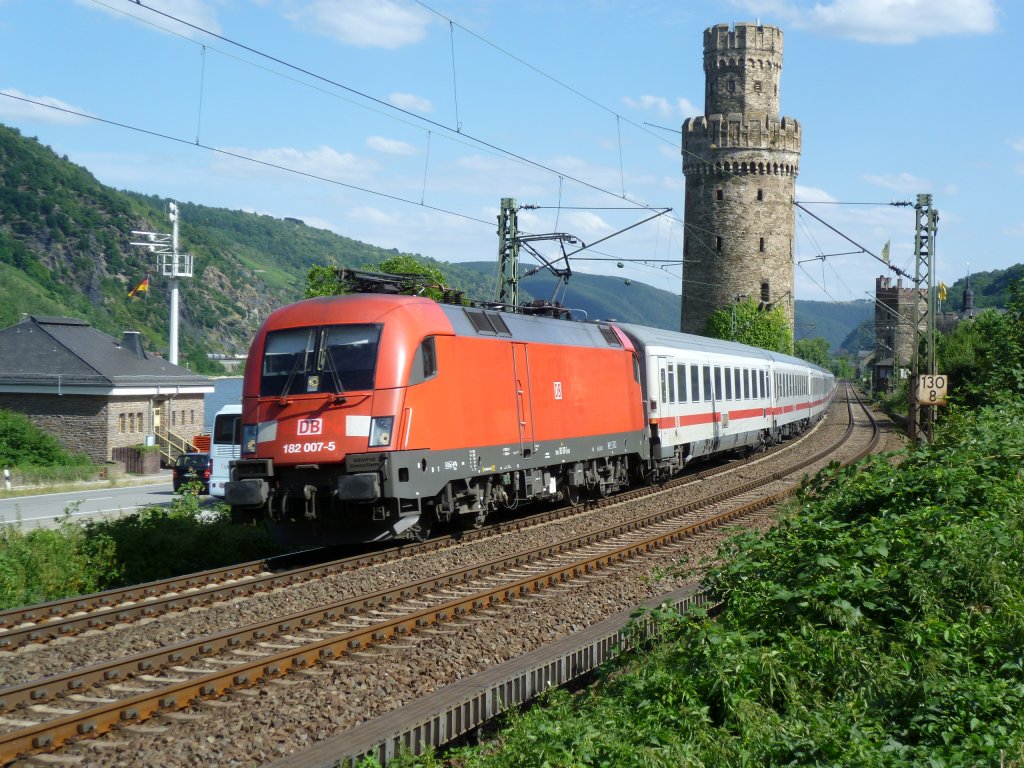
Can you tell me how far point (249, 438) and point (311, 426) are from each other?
1106 mm

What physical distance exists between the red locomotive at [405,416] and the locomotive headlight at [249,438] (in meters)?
0.02

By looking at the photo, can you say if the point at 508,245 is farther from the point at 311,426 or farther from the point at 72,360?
the point at 72,360

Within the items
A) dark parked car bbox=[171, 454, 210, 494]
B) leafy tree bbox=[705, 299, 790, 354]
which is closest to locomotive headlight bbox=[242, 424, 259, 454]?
dark parked car bbox=[171, 454, 210, 494]

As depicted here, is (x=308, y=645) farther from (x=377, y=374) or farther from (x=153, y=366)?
(x=153, y=366)

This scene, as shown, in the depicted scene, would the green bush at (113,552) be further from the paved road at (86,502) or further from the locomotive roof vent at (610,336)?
the locomotive roof vent at (610,336)

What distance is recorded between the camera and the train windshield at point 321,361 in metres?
14.1

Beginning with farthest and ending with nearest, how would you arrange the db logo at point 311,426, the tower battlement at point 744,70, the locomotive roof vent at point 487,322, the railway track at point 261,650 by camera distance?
the tower battlement at point 744,70
the locomotive roof vent at point 487,322
the db logo at point 311,426
the railway track at point 261,650

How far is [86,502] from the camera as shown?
29.0 meters

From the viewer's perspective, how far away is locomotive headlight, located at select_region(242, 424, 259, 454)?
1459 cm

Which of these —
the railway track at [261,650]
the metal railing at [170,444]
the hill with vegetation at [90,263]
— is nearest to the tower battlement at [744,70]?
the metal railing at [170,444]

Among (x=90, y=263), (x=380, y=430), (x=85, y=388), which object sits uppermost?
(x=90, y=263)

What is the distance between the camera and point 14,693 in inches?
328

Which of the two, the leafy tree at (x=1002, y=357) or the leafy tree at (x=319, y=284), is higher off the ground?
the leafy tree at (x=319, y=284)

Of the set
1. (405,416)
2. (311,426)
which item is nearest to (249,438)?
(311,426)
